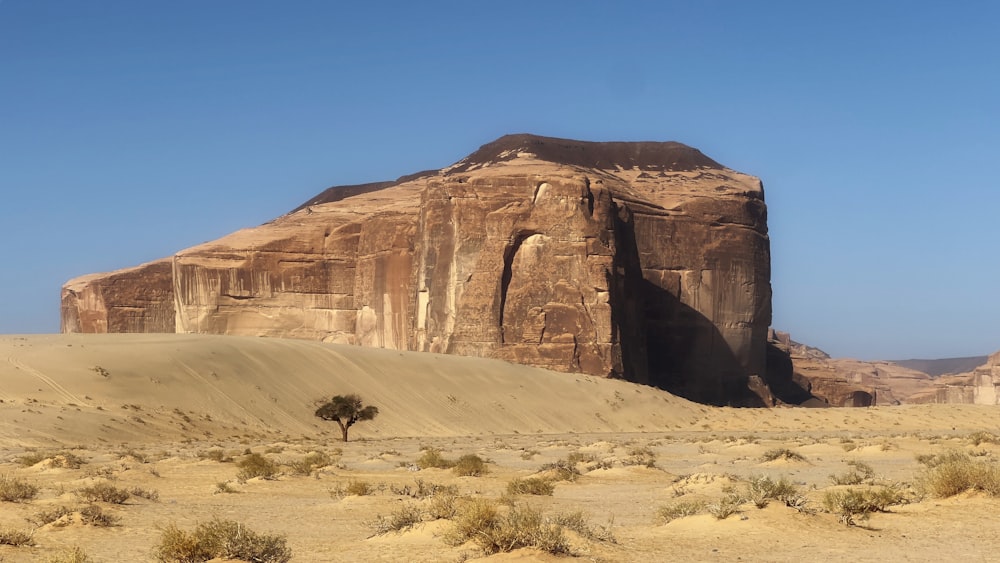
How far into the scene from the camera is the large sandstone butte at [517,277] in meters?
61.9

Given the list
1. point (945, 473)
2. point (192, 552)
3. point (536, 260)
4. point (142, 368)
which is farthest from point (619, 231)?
point (192, 552)

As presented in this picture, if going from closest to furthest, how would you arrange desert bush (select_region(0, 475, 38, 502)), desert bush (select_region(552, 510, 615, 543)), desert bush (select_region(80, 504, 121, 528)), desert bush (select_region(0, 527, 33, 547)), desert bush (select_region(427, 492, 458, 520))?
desert bush (select_region(552, 510, 615, 543)), desert bush (select_region(0, 527, 33, 547)), desert bush (select_region(427, 492, 458, 520)), desert bush (select_region(80, 504, 121, 528)), desert bush (select_region(0, 475, 38, 502))

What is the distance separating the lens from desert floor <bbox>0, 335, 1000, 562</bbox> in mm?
11406

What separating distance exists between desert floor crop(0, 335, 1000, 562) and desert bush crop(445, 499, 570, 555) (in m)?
0.13

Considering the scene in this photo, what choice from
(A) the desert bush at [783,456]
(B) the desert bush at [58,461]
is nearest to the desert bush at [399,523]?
(B) the desert bush at [58,461]

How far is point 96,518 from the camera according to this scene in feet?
43.0

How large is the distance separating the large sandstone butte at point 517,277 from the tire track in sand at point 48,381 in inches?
1052

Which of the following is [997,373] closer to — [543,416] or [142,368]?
[543,416]

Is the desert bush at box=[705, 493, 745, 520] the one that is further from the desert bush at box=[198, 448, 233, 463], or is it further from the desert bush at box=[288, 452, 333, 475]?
the desert bush at box=[198, 448, 233, 463]

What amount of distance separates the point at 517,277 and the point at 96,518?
49710 mm

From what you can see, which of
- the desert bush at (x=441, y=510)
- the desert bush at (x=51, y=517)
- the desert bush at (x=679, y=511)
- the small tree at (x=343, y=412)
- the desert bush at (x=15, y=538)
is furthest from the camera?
the small tree at (x=343, y=412)

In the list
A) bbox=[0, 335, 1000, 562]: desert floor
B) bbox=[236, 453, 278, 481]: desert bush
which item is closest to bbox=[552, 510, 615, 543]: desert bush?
bbox=[0, 335, 1000, 562]: desert floor

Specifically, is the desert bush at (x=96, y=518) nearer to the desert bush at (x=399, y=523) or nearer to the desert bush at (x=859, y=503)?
the desert bush at (x=399, y=523)

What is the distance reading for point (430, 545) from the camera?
1095cm
